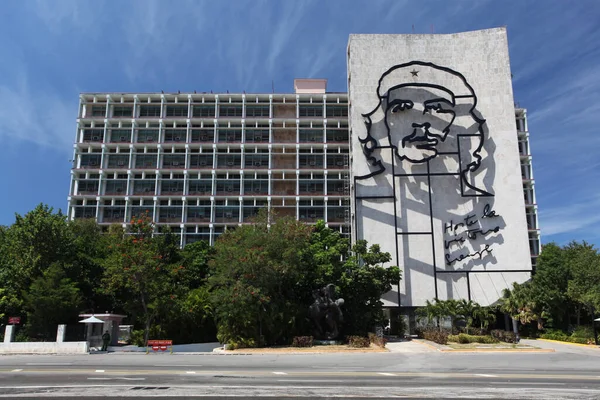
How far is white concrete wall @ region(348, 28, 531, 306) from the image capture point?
2260 inches

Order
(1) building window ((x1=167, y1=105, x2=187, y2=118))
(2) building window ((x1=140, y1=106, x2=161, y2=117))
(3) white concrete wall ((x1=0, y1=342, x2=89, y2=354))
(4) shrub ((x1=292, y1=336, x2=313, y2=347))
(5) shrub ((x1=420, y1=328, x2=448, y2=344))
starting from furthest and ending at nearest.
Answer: (2) building window ((x1=140, y1=106, x2=161, y2=117)), (1) building window ((x1=167, y1=105, x2=187, y2=118)), (5) shrub ((x1=420, y1=328, x2=448, y2=344)), (4) shrub ((x1=292, y1=336, x2=313, y2=347)), (3) white concrete wall ((x1=0, y1=342, x2=89, y2=354))

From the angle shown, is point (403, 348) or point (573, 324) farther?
point (573, 324)

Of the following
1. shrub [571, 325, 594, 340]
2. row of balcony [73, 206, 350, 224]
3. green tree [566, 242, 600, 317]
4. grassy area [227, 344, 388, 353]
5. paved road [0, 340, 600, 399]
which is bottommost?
grassy area [227, 344, 388, 353]

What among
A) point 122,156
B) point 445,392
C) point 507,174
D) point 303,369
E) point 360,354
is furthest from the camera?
point 122,156

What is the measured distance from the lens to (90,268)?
49.2 meters

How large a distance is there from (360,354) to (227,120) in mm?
57284

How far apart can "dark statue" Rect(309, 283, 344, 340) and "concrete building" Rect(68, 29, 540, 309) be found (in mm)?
19170

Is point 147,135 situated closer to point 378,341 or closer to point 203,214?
point 203,214

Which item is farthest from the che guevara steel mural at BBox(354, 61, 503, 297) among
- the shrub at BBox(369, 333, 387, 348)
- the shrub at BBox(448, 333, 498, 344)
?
the shrub at BBox(369, 333, 387, 348)

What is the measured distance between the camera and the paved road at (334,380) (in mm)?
14664

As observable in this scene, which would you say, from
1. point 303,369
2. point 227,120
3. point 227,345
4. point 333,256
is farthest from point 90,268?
point 227,120

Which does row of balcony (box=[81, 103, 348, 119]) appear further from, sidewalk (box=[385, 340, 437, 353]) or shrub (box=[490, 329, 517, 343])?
sidewalk (box=[385, 340, 437, 353])

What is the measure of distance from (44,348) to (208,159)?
49.5 meters

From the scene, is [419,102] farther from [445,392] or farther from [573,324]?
[445,392]
